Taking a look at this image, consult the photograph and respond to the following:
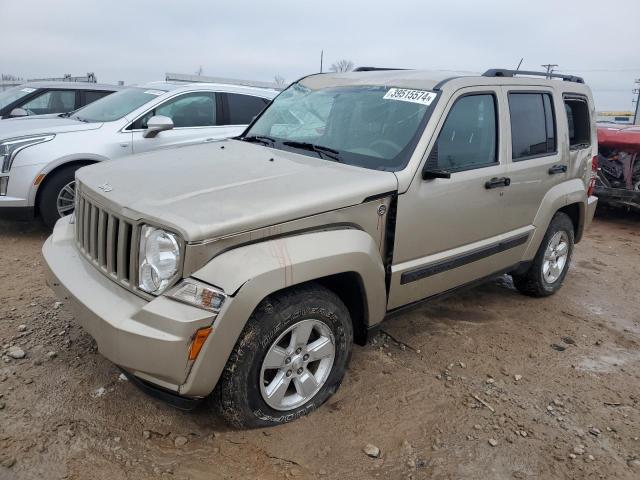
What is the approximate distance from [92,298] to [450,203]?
6.97 feet

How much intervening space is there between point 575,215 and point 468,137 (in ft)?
6.70

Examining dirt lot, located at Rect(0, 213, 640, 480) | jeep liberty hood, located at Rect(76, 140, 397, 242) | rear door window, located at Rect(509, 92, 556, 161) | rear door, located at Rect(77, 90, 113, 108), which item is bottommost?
dirt lot, located at Rect(0, 213, 640, 480)

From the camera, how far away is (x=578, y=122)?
15.5ft

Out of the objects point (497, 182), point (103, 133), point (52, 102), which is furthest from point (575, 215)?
point (52, 102)

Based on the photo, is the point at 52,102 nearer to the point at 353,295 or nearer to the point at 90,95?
the point at 90,95

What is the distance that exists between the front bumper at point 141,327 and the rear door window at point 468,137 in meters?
1.76

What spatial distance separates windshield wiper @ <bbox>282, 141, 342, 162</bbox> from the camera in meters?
3.20

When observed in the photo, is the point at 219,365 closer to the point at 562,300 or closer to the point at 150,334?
the point at 150,334

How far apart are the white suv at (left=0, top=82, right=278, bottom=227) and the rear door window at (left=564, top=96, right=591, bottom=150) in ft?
11.7

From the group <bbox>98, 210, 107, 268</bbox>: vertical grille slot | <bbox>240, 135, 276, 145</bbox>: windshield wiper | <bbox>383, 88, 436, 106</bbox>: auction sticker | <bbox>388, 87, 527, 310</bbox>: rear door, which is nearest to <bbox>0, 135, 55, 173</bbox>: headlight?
<bbox>240, 135, 276, 145</bbox>: windshield wiper

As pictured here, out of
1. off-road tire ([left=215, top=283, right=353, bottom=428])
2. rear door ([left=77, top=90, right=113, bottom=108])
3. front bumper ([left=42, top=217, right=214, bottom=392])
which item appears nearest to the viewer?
front bumper ([left=42, top=217, right=214, bottom=392])

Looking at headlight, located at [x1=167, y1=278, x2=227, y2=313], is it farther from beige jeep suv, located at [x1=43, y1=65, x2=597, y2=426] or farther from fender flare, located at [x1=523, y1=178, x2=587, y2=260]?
fender flare, located at [x1=523, y1=178, x2=587, y2=260]

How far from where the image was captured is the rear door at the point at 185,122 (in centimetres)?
595

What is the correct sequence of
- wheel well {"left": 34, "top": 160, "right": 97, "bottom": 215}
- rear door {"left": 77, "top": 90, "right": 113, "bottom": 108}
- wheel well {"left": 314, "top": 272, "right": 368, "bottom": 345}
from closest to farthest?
wheel well {"left": 314, "top": 272, "right": 368, "bottom": 345}, wheel well {"left": 34, "top": 160, "right": 97, "bottom": 215}, rear door {"left": 77, "top": 90, "right": 113, "bottom": 108}
